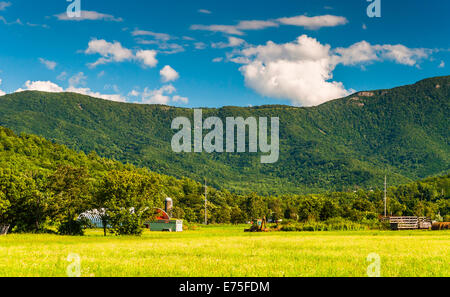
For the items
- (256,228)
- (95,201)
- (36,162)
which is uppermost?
(36,162)

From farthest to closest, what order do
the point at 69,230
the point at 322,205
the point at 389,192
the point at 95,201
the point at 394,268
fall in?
the point at 389,192 → the point at 322,205 → the point at 95,201 → the point at 69,230 → the point at 394,268

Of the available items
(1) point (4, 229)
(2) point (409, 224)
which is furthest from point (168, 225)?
(1) point (4, 229)

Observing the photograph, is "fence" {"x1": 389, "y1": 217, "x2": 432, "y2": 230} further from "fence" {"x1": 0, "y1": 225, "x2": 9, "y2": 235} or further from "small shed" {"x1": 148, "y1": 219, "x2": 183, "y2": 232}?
"fence" {"x1": 0, "y1": 225, "x2": 9, "y2": 235}

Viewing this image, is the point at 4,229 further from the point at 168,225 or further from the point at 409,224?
the point at 409,224

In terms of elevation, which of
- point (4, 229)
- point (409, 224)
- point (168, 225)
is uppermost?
point (4, 229)

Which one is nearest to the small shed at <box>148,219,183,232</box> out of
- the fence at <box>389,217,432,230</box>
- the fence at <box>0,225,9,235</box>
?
the fence at <box>389,217,432,230</box>

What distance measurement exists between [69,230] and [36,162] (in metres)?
83.5

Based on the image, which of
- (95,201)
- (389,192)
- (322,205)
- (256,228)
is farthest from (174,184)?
(95,201)

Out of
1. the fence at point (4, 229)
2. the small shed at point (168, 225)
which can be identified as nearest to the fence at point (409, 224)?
the small shed at point (168, 225)

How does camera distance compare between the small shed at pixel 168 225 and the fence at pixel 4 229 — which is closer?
the fence at pixel 4 229

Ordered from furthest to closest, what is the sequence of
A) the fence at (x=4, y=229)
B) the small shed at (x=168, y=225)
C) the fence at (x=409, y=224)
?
the small shed at (x=168, y=225) < the fence at (x=409, y=224) < the fence at (x=4, y=229)

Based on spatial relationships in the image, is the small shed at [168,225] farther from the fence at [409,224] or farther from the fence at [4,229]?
the fence at [4,229]
